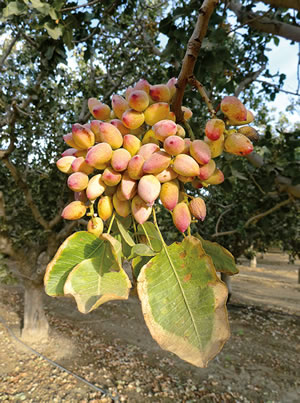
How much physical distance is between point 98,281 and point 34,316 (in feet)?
16.1

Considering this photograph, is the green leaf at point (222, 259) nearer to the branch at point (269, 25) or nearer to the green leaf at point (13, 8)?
the green leaf at point (13, 8)

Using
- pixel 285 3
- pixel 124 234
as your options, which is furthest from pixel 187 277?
pixel 285 3

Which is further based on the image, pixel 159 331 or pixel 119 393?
pixel 119 393

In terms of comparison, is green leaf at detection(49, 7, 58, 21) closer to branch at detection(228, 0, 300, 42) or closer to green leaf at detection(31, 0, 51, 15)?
green leaf at detection(31, 0, 51, 15)

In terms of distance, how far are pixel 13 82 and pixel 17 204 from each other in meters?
1.99

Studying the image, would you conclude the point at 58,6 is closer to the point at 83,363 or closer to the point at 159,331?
the point at 159,331

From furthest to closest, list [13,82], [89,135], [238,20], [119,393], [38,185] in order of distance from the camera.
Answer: [38,185], [13,82], [119,393], [238,20], [89,135]

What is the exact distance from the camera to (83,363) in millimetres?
4250

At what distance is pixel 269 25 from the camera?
6.59 feet

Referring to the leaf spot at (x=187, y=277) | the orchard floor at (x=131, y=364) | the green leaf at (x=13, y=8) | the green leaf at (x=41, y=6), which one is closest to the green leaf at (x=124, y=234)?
the leaf spot at (x=187, y=277)

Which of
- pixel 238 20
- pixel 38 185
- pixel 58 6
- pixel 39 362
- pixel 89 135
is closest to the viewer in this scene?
pixel 89 135

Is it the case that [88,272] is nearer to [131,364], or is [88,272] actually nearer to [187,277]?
[187,277]

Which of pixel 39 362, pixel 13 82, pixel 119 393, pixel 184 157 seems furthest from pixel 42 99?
pixel 184 157

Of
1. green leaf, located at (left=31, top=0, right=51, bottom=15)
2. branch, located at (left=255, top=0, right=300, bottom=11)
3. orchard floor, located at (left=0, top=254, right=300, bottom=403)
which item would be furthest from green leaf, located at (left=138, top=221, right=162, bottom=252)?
orchard floor, located at (left=0, top=254, right=300, bottom=403)
